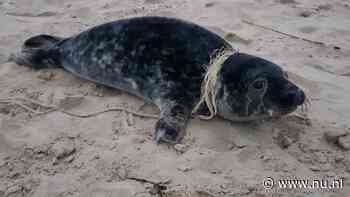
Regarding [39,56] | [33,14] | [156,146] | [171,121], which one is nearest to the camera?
[156,146]

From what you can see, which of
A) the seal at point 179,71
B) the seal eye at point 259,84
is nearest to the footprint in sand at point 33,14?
the seal at point 179,71

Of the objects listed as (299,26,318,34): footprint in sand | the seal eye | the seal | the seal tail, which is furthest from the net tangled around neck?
(299,26,318,34): footprint in sand

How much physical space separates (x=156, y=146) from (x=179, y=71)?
20.8 inches

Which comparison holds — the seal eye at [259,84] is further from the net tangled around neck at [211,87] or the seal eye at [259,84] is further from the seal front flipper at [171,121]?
the seal front flipper at [171,121]

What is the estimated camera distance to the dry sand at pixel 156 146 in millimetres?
2023

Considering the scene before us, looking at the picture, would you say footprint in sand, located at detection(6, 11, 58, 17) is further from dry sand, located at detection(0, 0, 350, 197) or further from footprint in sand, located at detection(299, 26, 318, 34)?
footprint in sand, located at detection(299, 26, 318, 34)

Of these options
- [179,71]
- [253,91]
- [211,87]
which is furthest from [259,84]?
[179,71]

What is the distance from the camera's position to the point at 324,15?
4.20m

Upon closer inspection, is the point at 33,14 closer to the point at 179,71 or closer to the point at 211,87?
the point at 179,71

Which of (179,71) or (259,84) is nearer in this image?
(259,84)

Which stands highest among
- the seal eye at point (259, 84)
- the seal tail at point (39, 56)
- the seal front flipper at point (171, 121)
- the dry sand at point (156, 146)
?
the seal eye at point (259, 84)

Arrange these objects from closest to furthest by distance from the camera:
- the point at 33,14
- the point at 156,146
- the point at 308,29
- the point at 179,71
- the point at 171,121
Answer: the point at 156,146 → the point at 171,121 → the point at 179,71 → the point at 308,29 → the point at 33,14

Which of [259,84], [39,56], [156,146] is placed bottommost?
[156,146]

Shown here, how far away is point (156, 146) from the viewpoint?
2273mm
